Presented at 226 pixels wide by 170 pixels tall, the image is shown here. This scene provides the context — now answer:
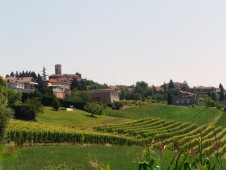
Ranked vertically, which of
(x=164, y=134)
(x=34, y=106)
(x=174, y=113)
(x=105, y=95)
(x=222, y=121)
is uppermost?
(x=105, y=95)

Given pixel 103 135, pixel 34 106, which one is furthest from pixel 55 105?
pixel 103 135

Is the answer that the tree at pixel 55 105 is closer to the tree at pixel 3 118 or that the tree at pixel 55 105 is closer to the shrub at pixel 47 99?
the shrub at pixel 47 99

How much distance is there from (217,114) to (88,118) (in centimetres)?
5940

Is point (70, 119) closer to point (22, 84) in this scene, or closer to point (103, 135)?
point (103, 135)

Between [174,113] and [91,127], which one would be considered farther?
[174,113]

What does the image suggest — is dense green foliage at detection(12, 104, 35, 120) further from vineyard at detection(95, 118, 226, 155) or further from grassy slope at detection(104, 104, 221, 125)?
grassy slope at detection(104, 104, 221, 125)

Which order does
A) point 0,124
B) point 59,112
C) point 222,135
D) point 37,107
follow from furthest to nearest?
point 59,112, point 222,135, point 37,107, point 0,124

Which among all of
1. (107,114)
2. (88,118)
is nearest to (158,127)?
(88,118)

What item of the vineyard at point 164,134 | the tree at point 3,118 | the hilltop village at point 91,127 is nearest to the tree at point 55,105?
the hilltop village at point 91,127

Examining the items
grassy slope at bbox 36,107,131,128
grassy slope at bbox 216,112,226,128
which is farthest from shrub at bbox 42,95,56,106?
grassy slope at bbox 216,112,226,128

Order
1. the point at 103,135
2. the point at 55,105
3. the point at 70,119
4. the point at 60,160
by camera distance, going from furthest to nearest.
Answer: the point at 55,105, the point at 70,119, the point at 103,135, the point at 60,160

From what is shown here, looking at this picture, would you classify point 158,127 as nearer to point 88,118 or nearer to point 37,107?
point 88,118

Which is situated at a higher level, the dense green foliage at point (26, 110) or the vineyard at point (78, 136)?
the dense green foliage at point (26, 110)

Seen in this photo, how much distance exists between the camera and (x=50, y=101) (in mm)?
110562
